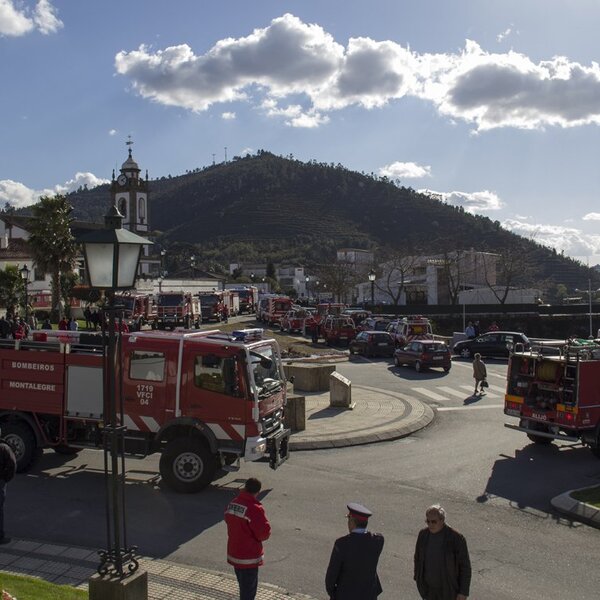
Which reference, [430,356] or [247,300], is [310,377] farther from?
[247,300]

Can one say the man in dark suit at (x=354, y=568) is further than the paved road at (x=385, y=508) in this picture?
No

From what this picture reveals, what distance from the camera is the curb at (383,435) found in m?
14.2

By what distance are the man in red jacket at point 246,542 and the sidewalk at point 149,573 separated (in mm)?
886

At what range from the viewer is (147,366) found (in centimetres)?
1123

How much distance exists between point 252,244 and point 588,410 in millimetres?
142260

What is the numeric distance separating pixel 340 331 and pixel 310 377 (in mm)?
18479

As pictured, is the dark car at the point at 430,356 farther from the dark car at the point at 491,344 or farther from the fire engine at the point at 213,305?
the fire engine at the point at 213,305

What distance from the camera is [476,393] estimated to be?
2173 centimetres

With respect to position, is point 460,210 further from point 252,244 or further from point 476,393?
point 476,393

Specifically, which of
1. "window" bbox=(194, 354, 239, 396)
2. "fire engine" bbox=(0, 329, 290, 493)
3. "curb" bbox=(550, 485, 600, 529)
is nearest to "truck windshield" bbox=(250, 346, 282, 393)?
"fire engine" bbox=(0, 329, 290, 493)

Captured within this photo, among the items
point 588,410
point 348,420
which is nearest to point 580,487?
point 588,410

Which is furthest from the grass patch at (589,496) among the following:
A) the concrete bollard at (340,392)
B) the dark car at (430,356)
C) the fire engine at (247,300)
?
the fire engine at (247,300)

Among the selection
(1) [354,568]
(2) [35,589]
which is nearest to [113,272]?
(2) [35,589]

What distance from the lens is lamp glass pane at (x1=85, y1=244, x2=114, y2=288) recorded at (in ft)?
21.1
